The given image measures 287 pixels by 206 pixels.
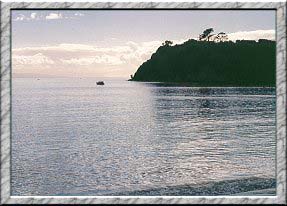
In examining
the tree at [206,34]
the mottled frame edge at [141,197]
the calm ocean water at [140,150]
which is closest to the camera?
the mottled frame edge at [141,197]

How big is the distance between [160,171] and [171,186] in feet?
33.9

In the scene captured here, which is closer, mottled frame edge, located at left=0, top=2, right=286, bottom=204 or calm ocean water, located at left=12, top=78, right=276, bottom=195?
mottled frame edge, located at left=0, top=2, right=286, bottom=204

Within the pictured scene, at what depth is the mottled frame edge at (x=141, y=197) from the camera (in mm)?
8539

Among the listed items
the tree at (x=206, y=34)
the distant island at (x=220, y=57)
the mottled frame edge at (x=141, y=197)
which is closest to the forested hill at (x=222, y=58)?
the distant island at (x=220, y=57)

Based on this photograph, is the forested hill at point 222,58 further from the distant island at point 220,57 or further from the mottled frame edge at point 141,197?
the mottled frame edge at point 141,197

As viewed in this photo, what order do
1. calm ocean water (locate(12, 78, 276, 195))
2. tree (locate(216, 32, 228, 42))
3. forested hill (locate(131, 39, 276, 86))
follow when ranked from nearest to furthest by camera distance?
calm ocean water (locate(12, 78, 276, 195)) → tree (locate(216, 32, 228, 42)) → forested hill (locate(131, 39, 276, 86))

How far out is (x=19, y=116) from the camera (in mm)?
111500

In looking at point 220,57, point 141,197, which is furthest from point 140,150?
point 220,57

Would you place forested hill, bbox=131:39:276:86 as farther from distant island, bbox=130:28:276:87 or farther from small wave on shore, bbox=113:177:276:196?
small wave on shore, bbox=113:177:276:196

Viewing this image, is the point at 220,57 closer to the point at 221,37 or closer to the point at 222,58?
the point at 222,58

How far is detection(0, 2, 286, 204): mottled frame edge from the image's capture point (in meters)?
8.54

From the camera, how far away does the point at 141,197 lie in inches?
336

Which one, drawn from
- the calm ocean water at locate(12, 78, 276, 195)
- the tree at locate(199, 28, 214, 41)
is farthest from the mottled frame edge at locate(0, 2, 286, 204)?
the tree at locate(199, 28, 214, 41)

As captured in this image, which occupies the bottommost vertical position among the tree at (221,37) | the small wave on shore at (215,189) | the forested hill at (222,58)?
the small wave on shore at (215,189)
